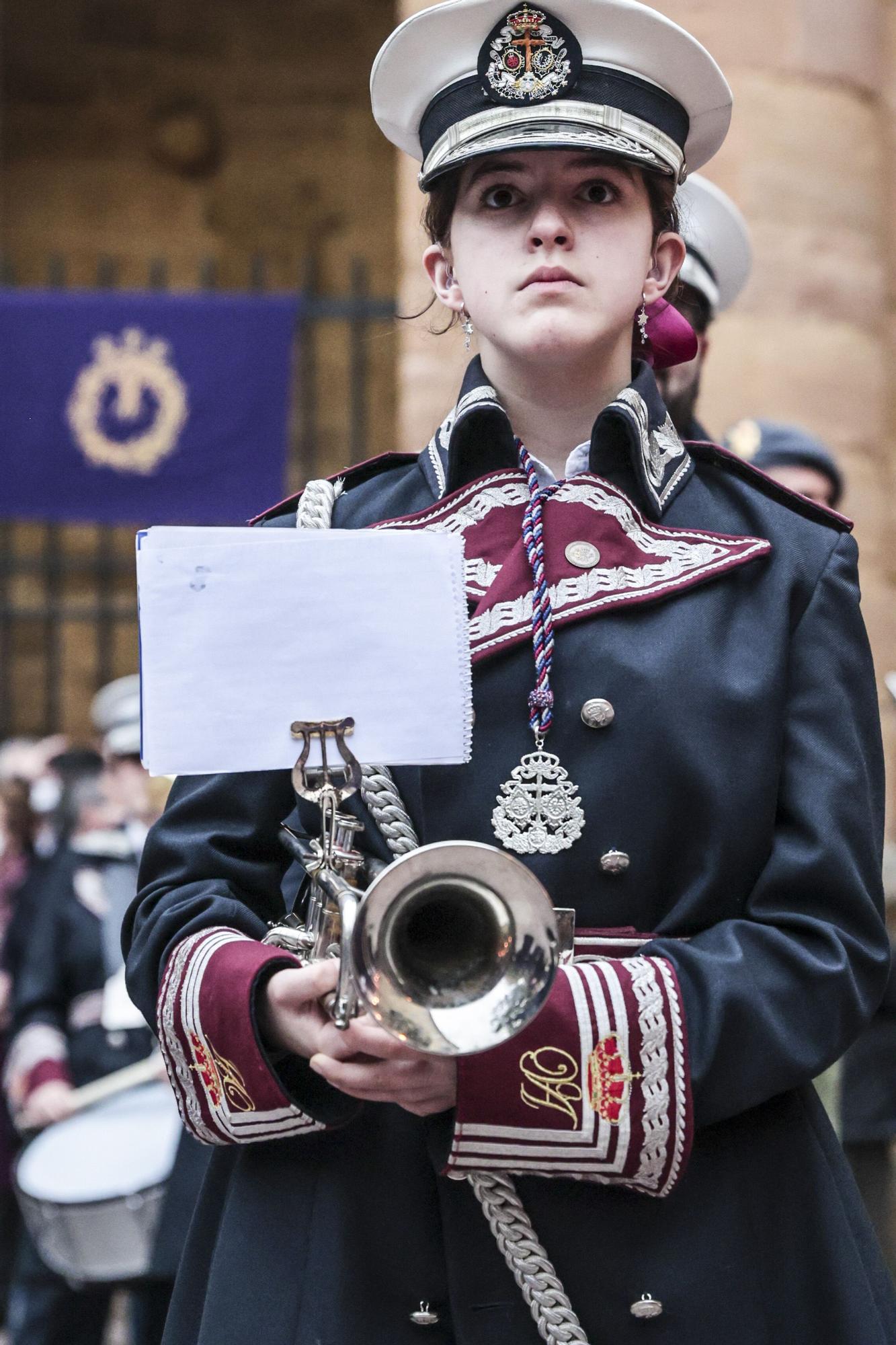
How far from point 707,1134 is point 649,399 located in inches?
32.4

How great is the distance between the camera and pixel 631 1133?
1.94 m

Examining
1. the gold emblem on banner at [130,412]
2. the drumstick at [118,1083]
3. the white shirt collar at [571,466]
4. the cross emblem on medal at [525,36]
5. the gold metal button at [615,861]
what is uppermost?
the gold emblem on banner at [130,412]

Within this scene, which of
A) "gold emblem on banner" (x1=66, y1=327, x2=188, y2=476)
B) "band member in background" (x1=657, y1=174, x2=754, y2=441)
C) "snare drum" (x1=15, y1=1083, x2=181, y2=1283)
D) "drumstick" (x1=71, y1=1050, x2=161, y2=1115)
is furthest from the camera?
"gold emblem on banner" (x1=66, y1=327, x2=188, y2=476)

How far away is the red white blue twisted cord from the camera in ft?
6.89

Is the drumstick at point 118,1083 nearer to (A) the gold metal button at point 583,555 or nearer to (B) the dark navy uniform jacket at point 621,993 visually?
(B) the dark navy uniform jacket at point 621,993

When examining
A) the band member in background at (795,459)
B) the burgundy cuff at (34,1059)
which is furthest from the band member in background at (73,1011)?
the band member in background at (795,459)

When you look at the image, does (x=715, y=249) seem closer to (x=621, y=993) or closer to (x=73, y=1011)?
(x=621, y=993)

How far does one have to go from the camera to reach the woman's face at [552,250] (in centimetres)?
214

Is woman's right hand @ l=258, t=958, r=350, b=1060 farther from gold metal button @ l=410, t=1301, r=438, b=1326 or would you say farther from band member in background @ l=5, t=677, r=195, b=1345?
band member in background @ l=5, t=677, r=195, b=1345

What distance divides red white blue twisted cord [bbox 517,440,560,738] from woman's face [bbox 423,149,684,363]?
172 millimetres

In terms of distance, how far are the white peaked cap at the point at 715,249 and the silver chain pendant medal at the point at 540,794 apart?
1530 mm

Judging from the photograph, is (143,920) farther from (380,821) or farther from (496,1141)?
(496,1141)

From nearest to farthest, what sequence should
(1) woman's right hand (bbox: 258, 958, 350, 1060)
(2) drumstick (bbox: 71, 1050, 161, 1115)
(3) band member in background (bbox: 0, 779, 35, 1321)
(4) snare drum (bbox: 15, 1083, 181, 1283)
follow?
(1) woman's right hand (bbox: 258, 958, 350, 1060) → (4) snare drum (bbox: 15, 1083, 181, 1283) → (2) drumstick (bbox: 71, 1050, 161, 1115) → (3) band member in background (bbox: 0, 779, 35, 1321)

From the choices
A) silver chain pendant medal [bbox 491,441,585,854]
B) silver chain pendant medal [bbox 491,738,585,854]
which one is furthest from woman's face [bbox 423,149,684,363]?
silver chain pendant medal [bbox 491,738,585,854]
